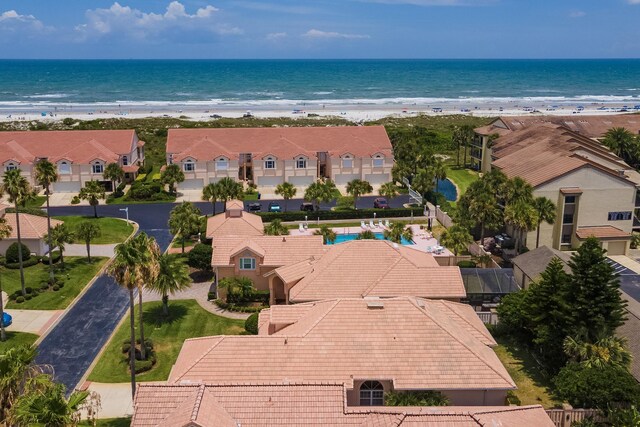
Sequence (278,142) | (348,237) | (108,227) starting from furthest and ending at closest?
(278,142), (108,227), (348,237)

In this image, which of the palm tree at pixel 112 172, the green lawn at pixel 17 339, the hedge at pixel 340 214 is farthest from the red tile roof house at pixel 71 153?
the green lawn at pixel 17 339

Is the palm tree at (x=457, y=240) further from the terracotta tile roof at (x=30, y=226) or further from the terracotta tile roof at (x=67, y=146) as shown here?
the terracotta tile roof at (x=67, y=146)

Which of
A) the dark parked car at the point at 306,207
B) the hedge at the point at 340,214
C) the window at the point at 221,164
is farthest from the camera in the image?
the window at the point at 221,164

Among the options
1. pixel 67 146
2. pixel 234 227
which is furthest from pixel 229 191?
pixel 67 146

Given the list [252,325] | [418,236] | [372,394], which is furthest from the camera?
[418,236]

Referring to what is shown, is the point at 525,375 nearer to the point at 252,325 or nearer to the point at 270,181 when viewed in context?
the point at 252,325

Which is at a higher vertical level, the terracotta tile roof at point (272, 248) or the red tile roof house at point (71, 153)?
the red tile roof house at point (71, 153)

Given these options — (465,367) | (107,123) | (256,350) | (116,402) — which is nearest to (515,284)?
(465,367)
